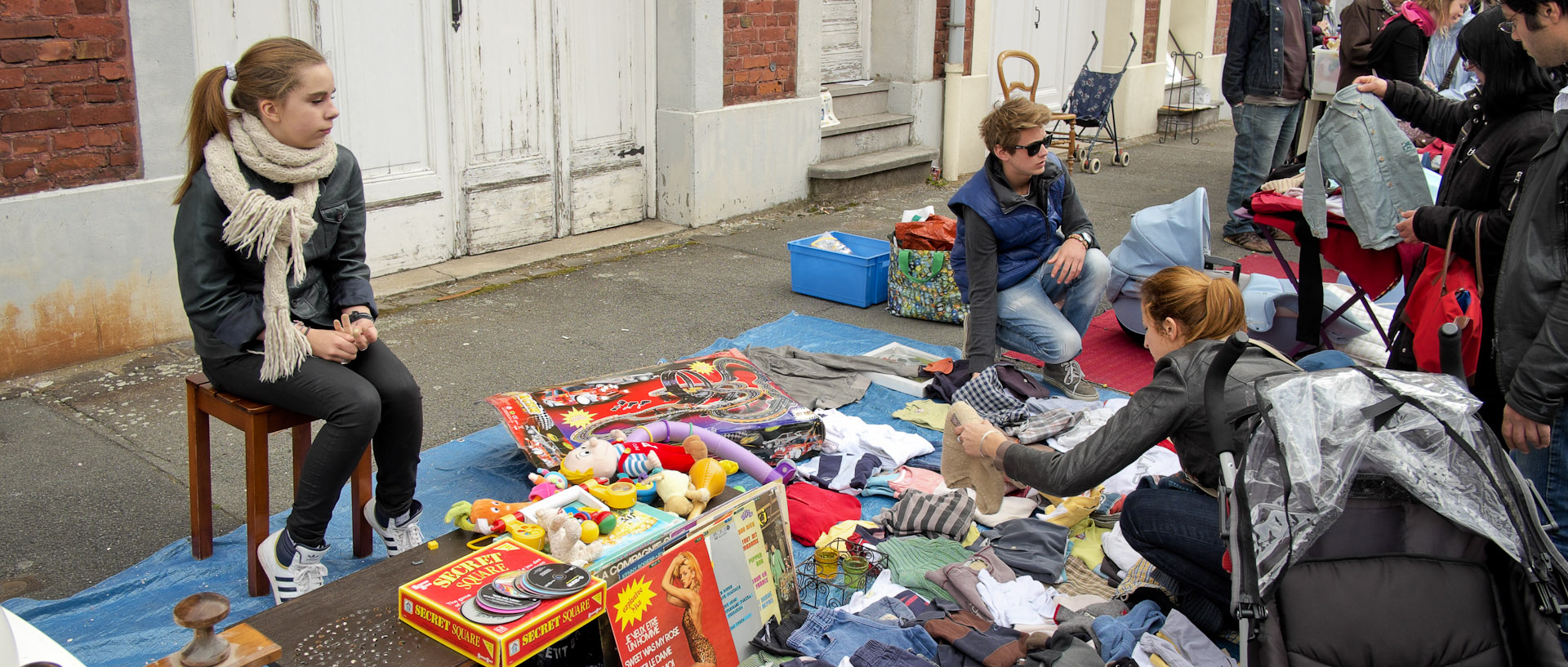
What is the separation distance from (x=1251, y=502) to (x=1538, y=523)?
1.78 feet

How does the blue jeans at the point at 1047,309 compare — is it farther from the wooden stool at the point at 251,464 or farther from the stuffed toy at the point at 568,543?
the wooden stool at the point at 251,464

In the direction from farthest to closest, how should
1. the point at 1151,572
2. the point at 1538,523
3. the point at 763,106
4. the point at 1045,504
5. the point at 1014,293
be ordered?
A: 1. the point at 763,106
2. the point at 1014,293
3. the point at 1045,504
4. the point at 1151,572
5. the point at 1538,523

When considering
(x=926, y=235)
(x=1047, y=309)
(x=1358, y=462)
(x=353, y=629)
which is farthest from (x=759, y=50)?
(x=1358, y=462)

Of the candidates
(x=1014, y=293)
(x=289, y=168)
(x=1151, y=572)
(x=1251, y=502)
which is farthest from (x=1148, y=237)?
(x=289, y=168)

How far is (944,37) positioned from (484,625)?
831cm

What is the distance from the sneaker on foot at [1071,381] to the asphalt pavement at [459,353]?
0.83 m

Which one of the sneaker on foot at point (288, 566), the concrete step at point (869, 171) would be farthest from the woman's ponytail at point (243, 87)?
the concrete step at point (869, 171)

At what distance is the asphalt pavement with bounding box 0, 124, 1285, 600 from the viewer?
3.71 m

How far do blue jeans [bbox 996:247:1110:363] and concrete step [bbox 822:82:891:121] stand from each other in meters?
4.66

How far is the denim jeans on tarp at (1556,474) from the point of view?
2990 mm

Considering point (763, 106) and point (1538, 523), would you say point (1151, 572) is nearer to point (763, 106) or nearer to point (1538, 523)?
point (1538, 523)

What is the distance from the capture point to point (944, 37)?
986 centimetres

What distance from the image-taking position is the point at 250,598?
330 centimetres

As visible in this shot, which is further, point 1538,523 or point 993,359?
point 993,359
